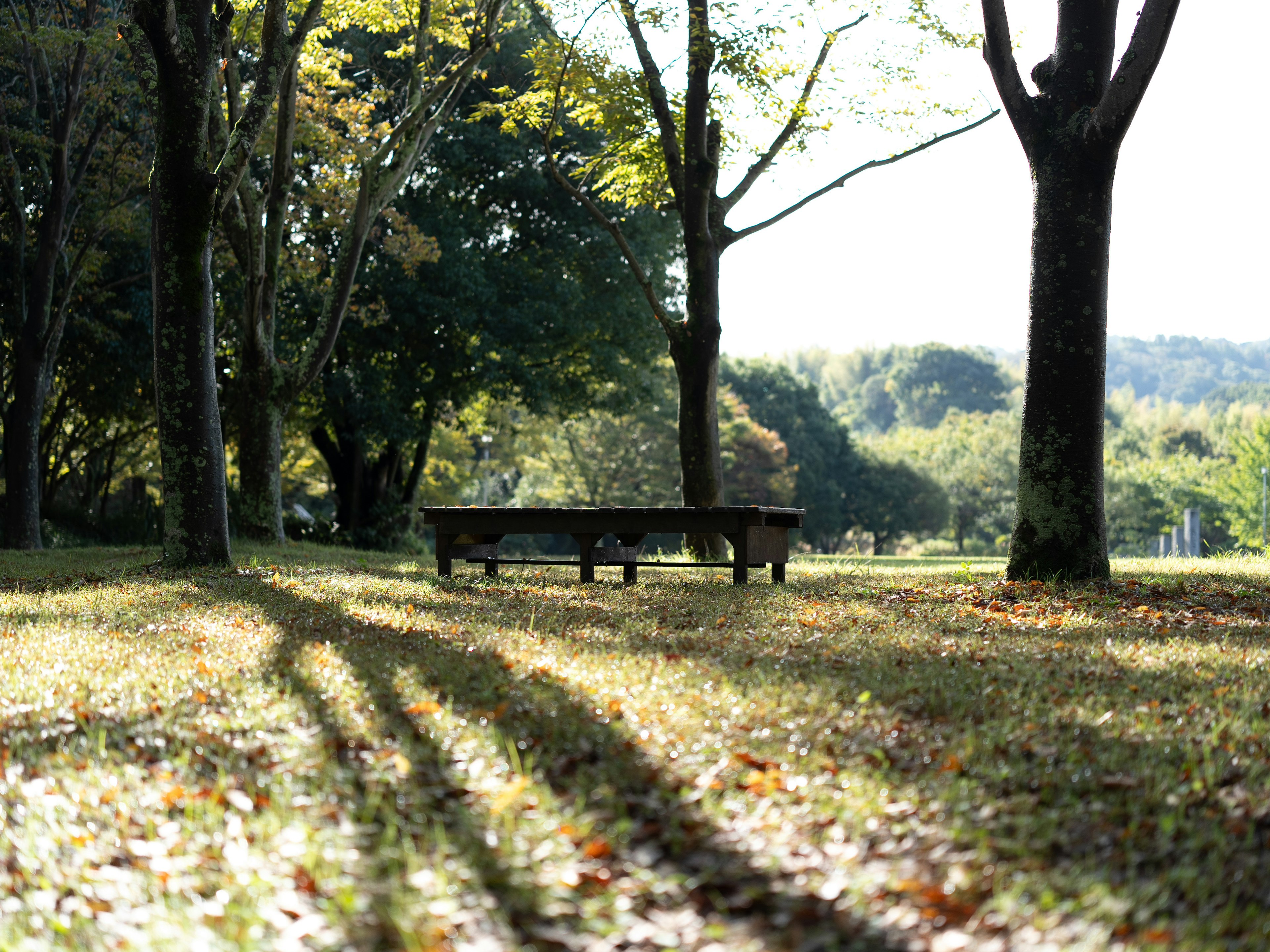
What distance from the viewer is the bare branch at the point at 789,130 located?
568 inches

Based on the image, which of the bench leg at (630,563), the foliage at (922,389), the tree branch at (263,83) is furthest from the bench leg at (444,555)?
the foliage at (922,389)

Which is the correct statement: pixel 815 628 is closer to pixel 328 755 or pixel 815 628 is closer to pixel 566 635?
pixel 566 635

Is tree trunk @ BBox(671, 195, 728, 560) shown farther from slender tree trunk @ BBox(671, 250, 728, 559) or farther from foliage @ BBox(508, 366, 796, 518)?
foliage @ BBox(508, 366, 796, 518)

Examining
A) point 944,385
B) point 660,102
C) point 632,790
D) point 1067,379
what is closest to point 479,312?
point 660,102

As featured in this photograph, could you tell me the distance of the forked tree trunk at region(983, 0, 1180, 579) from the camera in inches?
344

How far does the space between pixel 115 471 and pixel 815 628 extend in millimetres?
32876

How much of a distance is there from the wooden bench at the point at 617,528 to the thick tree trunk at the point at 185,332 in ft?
7.83

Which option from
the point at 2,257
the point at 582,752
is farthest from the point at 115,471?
the point at 582,752

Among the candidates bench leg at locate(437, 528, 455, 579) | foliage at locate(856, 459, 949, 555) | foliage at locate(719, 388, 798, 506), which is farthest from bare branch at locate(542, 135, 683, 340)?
foliage at locate(856, 459, 949, 555)

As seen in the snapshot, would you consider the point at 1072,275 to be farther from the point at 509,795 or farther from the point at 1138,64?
the point at 509,795

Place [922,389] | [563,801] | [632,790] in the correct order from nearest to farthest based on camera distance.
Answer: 1. [563,801]
2. [632,790]
3. [922,389]

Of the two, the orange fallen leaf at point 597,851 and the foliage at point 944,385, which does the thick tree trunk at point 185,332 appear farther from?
the foliage at point 944,385

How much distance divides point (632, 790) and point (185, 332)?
352 inches

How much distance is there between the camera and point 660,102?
46.8 feet
